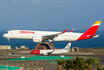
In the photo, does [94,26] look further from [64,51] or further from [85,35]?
[64,51]

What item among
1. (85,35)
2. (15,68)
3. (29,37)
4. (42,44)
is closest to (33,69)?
(15,68)

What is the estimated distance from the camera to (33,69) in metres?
46.3

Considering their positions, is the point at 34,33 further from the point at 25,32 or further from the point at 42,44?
the point at 42,44

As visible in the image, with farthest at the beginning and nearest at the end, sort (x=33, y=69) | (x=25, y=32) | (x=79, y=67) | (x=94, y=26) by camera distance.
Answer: (x=94, y=26), (x=25, y=32), (x=33, y=69), (x=79, y=67)

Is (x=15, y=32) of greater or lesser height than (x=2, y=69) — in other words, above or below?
above

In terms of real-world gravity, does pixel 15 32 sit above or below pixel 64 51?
above

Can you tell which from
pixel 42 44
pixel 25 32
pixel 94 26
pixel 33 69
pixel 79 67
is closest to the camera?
pixel 79 67

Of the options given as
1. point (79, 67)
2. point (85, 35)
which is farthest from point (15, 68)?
point (85, 35)

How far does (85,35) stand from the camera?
83938mm

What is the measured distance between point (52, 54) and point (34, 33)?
10.4m

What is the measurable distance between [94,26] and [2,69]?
4965cm

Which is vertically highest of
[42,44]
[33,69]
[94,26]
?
[94,26]

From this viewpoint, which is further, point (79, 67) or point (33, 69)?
point (33, 69)

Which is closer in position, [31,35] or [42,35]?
[31,35]
